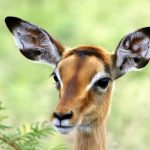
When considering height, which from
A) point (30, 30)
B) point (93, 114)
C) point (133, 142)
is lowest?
point (133, 142)

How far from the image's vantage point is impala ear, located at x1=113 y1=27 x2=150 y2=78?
7.75 metres

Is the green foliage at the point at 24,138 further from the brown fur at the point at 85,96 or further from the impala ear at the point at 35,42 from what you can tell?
the impala ear at the point at 35,42

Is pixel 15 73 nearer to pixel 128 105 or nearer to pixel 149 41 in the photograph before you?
pixel 128 105

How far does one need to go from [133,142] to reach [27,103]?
1559 millimetres

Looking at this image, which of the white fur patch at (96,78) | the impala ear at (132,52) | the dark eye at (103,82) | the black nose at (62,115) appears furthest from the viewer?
the impala ear at (132,52)

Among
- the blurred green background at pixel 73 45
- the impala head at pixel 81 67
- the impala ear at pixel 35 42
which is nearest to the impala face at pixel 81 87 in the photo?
the impala head at pixel 81 67

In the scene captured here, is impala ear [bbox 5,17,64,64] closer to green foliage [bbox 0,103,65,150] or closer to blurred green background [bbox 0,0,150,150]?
green foliage [bbox 0,103,65,150]

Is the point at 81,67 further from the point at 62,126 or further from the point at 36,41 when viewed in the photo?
the point at 36,41

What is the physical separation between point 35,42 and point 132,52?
708 millimetres

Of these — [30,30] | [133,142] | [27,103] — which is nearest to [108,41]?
[27,103]

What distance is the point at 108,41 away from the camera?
1338cm

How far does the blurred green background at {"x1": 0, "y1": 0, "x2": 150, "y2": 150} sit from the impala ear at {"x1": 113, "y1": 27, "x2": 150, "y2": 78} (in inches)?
67.5

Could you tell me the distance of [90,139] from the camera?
777cm

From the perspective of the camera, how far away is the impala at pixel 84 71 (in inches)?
285
